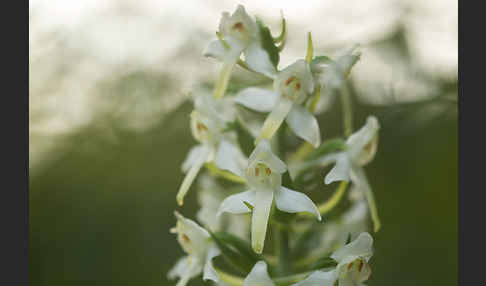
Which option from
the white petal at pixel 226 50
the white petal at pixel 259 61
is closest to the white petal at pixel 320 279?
the white petal at pixel 259 61

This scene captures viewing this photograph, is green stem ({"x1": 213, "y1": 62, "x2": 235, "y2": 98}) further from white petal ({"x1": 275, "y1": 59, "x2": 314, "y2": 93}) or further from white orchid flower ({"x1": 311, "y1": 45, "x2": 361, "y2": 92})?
white orchid flower ({"x1": 311, "y1": 45, "x2": 361, "y2": 92})

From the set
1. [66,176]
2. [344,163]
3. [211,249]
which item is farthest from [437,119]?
[66,176]

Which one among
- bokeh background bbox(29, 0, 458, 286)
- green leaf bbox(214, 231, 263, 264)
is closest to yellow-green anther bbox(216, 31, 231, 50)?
green leaf bbox(214, 231, 263, 264)

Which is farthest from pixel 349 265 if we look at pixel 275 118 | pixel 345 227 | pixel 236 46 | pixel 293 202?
pixel 236 46

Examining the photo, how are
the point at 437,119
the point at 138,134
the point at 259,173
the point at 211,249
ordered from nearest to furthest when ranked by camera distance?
the point at 259,173 < the point at 211,249 < the point at 437,119 < the point at 138,134

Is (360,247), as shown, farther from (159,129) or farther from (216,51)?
(159,129)

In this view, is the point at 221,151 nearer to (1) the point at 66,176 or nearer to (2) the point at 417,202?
(2) the point at 417,202

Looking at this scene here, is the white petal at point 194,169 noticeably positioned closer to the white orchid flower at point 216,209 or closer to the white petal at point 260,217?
the white petal at point 260,217
